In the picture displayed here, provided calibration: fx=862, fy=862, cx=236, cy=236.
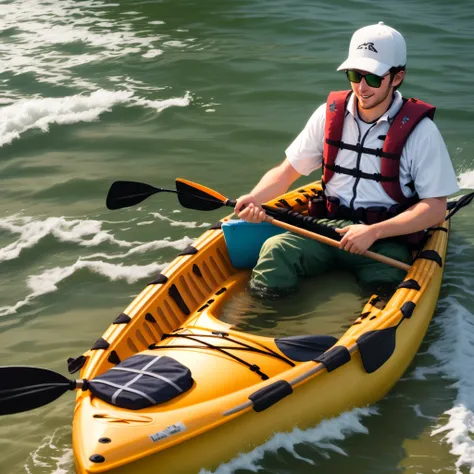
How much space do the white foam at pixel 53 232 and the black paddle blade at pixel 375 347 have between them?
8.30 ft

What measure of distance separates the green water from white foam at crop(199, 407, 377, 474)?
14mm

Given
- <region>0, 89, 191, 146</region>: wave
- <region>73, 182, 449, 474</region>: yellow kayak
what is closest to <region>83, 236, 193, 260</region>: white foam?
<region>73, 182, 449, 474</region>: yellow kayak

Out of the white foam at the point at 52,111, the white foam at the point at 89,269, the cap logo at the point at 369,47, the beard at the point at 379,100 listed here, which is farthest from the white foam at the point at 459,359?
the white foam at the point at 52,111

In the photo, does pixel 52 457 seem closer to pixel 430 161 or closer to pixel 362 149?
pixel 362 149

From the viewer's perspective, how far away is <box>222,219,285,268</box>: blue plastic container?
193 inches

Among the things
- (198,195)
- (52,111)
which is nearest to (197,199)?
(198,195)

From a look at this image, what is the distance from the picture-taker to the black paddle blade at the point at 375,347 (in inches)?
157

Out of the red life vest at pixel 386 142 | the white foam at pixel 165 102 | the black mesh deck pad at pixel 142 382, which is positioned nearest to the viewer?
the black mesh deck pad at pixel 142 382

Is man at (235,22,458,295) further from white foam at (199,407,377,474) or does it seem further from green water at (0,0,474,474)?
white foam at (199,407,377,474)

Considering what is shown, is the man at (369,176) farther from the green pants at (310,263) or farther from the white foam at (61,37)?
the white foam at (61,37)

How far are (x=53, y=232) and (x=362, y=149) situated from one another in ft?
8.91

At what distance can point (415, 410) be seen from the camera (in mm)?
4199

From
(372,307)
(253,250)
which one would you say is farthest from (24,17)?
(372,307)

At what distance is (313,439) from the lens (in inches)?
152
